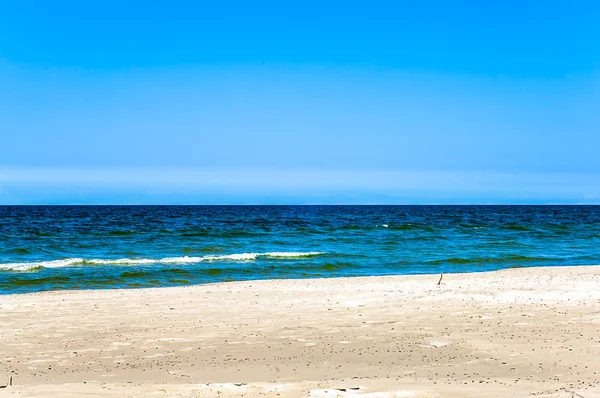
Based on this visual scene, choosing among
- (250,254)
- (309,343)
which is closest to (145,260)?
(250,254)

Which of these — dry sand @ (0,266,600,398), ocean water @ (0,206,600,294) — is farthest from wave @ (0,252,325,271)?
dry sand @ (0,266,600,398)

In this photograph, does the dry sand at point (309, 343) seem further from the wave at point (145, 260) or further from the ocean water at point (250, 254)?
the wave at point (145, 260)

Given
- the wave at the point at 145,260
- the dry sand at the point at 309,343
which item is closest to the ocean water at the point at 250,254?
the wave at the point at 145,260

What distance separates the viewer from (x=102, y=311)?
13406 mm

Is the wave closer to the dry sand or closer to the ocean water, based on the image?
the ocean water

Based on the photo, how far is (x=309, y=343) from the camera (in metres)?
10.0

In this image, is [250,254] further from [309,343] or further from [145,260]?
[309,343]

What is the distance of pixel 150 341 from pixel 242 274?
528 inches

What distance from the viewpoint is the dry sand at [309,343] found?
7.66m

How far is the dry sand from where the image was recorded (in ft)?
25.1

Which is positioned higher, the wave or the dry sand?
the dry sand

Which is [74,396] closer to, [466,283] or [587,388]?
[587,388]

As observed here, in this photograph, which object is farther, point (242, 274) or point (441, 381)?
point (242, 274)

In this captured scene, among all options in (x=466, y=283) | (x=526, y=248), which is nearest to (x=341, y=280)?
(x=466, y=283)
